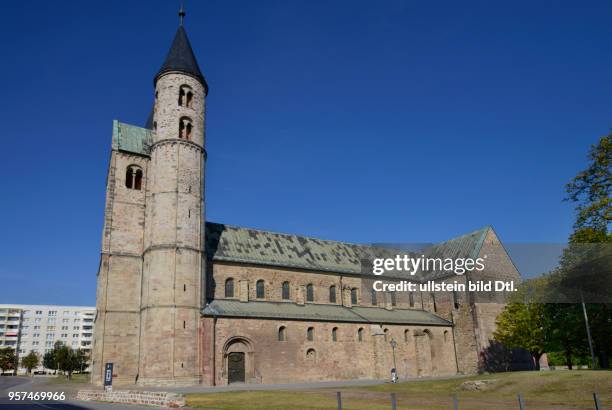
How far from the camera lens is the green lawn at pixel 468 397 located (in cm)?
2006

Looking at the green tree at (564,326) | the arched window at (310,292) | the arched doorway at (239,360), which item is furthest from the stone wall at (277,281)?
the green tree at (564,326)

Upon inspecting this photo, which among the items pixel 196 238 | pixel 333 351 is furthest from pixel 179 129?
pixel 333 351

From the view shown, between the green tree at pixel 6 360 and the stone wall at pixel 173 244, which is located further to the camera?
the green tree at pixel 6 360

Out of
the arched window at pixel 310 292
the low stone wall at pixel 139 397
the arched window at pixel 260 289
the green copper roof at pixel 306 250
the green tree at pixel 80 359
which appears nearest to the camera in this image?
the low stone wall at pixel 139 397

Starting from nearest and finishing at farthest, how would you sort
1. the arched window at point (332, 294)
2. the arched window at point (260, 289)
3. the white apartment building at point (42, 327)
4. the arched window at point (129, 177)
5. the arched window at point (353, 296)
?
the arched window at point (129, 177)
the arched window at point (260, 289)
the arched window at point (332, 294)
the arched window at point (353, 296)
the white apartment building at point (42, 327)

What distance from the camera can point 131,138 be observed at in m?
42.0

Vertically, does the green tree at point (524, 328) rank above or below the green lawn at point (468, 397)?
above

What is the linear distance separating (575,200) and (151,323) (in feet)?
96.4

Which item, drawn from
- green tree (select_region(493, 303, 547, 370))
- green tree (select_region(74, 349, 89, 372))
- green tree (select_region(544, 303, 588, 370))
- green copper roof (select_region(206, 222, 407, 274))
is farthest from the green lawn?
green tree (select_region(74, 349, 89, 372))

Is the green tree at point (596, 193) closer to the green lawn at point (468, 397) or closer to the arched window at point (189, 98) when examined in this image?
the green lawn at point (468, 397)

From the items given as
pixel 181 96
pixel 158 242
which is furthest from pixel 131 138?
pixel 158 242

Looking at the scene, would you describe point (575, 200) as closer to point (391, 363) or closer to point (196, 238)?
point (391, 363)

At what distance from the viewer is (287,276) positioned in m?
44.8

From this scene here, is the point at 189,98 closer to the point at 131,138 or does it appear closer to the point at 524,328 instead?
the point at 131,138
